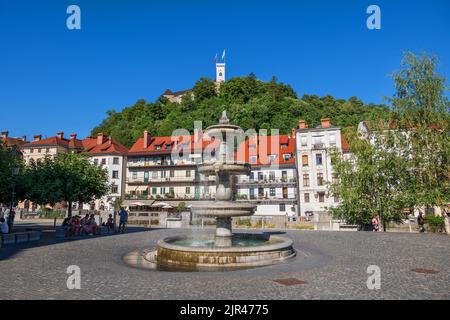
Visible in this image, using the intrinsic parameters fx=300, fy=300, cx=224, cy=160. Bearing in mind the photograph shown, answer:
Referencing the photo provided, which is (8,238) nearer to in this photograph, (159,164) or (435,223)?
(435,223)

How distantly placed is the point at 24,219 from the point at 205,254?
44.6 m

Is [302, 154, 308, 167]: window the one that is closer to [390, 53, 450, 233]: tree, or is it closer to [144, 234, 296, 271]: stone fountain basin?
[390, 53, 450, 233]: tree

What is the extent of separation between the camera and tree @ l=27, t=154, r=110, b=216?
2420 centimetres

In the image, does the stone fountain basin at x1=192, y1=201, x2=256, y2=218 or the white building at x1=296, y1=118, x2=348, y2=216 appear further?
the white building at x1=296, y1=118, x2=348, y2=216

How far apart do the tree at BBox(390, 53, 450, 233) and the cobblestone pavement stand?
11767 millimetres

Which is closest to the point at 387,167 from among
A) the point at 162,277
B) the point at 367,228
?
the point at 367,228

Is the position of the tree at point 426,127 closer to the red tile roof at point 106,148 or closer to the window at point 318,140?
the window at point 318,140

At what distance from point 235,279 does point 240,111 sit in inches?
2605

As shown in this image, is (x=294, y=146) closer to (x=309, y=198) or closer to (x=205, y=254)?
(x=309, y=198)

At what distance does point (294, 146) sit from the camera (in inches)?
2026

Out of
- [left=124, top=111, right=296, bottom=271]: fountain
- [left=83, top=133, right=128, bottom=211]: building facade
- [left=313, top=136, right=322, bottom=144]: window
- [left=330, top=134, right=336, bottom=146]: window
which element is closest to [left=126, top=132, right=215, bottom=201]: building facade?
[left=83, top=133, right=128, bottom=211]: building facade

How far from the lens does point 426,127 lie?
23.7 metres

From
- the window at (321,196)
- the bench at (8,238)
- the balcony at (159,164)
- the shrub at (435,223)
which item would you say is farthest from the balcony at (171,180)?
the bench at (8,238)

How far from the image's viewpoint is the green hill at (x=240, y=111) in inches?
2798
